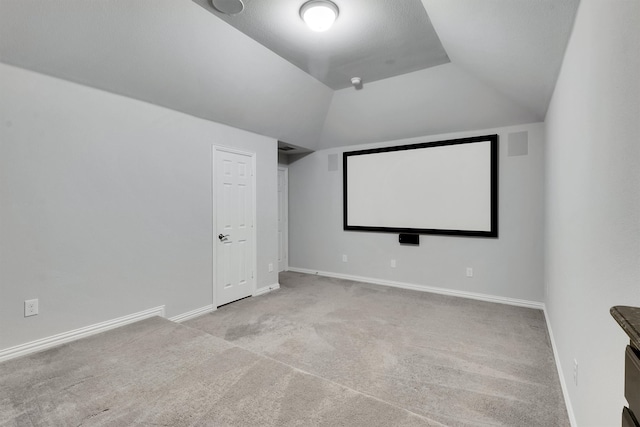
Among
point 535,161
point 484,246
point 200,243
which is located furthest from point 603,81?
point 200,243

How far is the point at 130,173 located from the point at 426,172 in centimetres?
379

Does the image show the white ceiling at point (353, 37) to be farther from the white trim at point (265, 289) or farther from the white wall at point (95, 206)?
the white trim at point (265, 289)

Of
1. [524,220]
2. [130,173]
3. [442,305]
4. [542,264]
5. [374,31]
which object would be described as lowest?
[442,305]

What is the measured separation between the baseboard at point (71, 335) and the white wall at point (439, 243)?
307 centimetres

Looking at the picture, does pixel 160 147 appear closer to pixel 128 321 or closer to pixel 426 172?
pixel 128 321

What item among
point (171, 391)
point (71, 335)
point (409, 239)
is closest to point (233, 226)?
point (71, 335)

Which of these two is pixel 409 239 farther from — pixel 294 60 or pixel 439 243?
pixel 294 60

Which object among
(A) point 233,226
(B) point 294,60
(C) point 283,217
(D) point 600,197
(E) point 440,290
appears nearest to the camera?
(D) point 600,197

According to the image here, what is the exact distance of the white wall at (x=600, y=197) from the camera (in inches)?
36.6

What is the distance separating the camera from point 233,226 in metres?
4.13

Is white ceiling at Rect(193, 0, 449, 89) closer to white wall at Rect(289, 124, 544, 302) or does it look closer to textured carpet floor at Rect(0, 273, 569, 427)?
white wall at Rect(289, 124, 544, 302)

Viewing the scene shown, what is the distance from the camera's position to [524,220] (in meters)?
3.94

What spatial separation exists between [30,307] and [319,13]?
3.30 m

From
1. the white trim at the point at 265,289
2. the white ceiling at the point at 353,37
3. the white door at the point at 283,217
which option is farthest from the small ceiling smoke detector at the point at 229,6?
the white door at the point at 283,217
